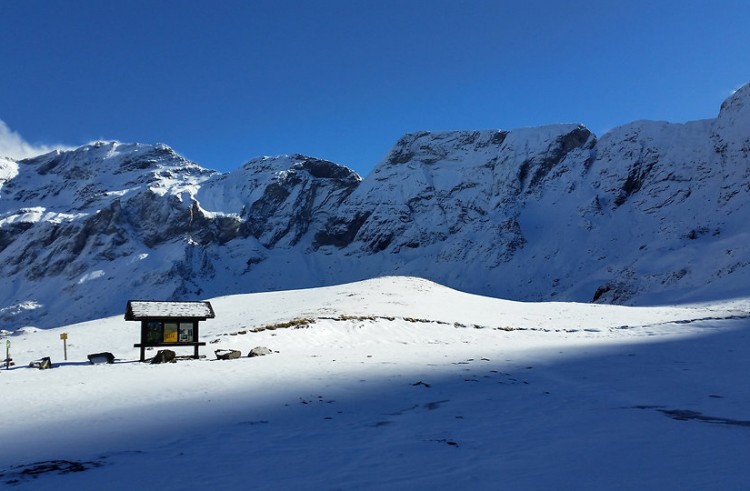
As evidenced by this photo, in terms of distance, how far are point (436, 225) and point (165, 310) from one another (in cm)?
12176

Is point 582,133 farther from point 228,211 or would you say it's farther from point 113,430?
point 113,430

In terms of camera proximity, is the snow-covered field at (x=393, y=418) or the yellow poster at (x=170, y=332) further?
the yellow poster at (x=170, y=332)

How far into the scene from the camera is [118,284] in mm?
132500

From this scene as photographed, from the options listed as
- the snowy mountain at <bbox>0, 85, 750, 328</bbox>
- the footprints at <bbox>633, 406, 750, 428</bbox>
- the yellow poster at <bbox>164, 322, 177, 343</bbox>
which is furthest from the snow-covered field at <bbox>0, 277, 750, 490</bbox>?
the snowy mountain at <bbox>0, 85, 750, 328</bbox>

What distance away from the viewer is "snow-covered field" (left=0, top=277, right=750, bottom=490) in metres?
7.28

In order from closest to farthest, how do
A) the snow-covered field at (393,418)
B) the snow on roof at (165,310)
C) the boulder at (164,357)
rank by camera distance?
the snow-covered field at (393,418) → the boulder at (164,357) → the snow on roof at (165,310)

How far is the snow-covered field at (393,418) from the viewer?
7277 millimetres

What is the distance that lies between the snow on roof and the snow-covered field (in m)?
2.04

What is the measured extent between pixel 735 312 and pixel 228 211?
155m

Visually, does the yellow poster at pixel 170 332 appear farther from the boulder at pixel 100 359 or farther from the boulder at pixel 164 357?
the boulder at pixel 100 359

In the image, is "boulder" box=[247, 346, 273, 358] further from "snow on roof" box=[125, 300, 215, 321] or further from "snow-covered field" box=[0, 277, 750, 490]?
"snow on roof" box=[125, 300, 215, 321]

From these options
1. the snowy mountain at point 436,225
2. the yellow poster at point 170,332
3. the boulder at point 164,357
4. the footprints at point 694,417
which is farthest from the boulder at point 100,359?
the snowy mountain at point 436,225

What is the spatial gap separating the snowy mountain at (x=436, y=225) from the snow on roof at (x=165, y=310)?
52960 mm

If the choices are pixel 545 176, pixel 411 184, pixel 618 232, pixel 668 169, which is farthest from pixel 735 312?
pixel 411 184
